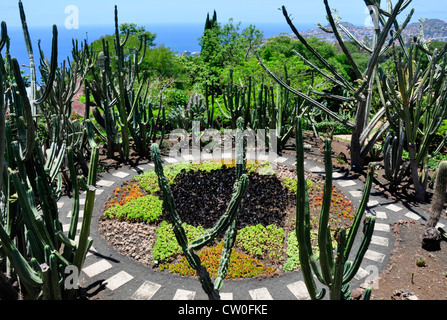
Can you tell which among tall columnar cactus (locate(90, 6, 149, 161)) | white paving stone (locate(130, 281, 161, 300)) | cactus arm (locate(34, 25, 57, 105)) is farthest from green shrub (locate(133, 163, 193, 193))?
cactus arm (locate(34, 25, 57, 105))

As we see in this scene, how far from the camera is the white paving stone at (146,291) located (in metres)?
4.83

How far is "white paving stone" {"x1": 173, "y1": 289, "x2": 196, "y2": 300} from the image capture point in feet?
15.8

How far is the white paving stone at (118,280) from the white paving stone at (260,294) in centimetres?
187

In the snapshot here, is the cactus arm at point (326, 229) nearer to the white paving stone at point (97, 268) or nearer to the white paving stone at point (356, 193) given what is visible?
the white paving stone at point (97, 268)

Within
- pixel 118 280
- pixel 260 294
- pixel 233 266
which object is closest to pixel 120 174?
pixel 118 280

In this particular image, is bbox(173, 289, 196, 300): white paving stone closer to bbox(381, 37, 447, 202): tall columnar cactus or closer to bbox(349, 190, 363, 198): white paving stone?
bbox(349, 190, 363, 198): white paving stone

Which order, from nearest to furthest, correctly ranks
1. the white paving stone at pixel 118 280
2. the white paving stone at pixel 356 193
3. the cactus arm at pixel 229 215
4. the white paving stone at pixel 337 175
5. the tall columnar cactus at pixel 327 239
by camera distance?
the tall columnar cactus at pixel 327 239
the cactus arm at pixel 229 215
the white paving stone at pixel 118 280
the white paving stone at pixel 356 193
the white paving stone at pixel 337 175

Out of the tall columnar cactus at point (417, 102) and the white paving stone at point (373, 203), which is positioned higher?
the tall columnar cactus at point (417, 102)

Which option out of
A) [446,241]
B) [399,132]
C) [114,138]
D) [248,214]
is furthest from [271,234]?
[114,138]

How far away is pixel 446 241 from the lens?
235 inches

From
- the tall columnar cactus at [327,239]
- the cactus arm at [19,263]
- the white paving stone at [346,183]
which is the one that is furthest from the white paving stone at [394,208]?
the cactus arm at [19,263]

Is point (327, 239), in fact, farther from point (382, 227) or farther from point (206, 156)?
point (206, 156)

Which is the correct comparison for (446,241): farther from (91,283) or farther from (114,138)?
(114,138)
